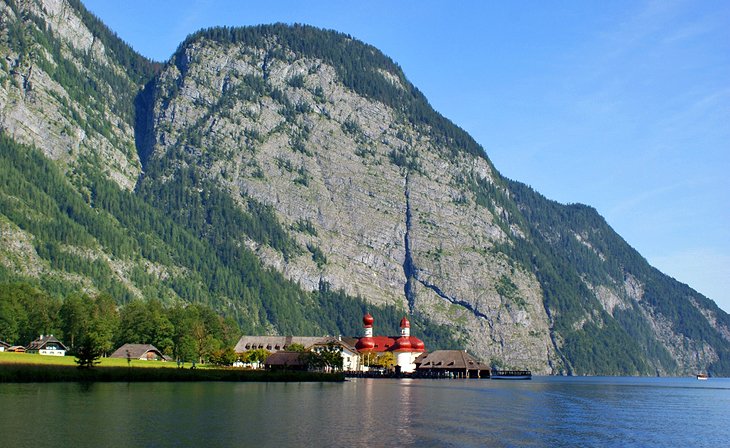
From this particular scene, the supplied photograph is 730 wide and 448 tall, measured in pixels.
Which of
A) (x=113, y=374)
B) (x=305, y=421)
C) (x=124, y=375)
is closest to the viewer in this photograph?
(x=305, y=421)

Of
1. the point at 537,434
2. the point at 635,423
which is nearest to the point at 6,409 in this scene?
the point at 537,434

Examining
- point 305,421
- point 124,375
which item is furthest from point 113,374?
point 305,421

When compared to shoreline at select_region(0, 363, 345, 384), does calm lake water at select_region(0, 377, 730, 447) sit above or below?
below

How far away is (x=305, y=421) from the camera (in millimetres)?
84000

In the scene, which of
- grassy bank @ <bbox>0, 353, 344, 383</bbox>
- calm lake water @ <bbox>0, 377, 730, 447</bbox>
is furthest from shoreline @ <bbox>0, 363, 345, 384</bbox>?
calm lake water @ <bbox>0, 377, 730, 447</bbox>

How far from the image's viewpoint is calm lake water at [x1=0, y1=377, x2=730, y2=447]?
225 ft

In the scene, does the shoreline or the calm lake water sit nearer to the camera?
the calm lake water

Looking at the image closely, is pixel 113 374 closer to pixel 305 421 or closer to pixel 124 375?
pixel 124 375

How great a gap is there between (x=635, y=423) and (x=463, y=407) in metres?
23.6

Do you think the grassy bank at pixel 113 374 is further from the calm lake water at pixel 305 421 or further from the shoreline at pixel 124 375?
the calm lake water at pixel 305 421

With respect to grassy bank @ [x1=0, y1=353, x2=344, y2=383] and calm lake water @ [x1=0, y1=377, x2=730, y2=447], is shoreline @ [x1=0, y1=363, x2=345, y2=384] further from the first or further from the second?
calm lake water @ [x1=0, y1=377, x2=730, y2=447]

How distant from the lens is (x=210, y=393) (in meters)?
120

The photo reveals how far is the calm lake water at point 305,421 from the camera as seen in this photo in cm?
6844

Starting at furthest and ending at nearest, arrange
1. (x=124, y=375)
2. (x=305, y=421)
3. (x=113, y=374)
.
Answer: (x=124, y=375) < (x=113, y=374) < (x=305, y=421)
